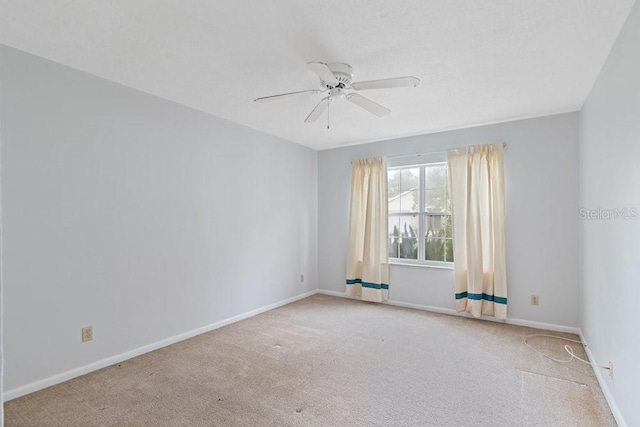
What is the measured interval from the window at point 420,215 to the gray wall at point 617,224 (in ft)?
5.54

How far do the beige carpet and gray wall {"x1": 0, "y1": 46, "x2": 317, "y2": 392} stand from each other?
1.21 feet

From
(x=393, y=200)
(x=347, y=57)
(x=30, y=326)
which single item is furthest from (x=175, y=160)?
(x=393, y=200)

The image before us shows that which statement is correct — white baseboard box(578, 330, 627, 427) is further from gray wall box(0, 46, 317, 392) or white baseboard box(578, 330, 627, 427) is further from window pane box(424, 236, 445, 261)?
gray wall box(0, 46, 317, 392)

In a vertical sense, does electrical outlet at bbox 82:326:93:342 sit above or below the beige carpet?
above

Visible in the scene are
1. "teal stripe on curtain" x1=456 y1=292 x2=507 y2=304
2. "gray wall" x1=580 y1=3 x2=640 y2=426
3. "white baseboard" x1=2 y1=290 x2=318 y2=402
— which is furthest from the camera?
"teal stripe on curtain" x1=456 y1=292 x2=507 y2=304

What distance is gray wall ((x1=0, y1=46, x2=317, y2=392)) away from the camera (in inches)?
99.0

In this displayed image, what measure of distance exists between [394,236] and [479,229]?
1.21m

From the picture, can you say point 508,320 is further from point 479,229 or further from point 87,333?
point 87,333

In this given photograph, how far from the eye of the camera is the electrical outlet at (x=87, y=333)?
9.25ft

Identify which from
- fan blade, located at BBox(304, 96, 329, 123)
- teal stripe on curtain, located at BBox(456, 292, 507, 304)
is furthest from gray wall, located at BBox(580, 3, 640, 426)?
fan blade, located at BBox(304, 96, 329, 123)

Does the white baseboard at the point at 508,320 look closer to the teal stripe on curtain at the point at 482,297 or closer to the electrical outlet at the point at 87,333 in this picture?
the teal stripe on curtain at the point at 482,297

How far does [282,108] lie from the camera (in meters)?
3.63

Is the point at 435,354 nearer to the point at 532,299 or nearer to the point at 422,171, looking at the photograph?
the point at 532,299

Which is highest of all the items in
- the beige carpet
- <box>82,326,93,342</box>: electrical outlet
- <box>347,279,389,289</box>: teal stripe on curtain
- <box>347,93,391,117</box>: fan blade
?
<box>347,93,391,117</box>: fan blade
